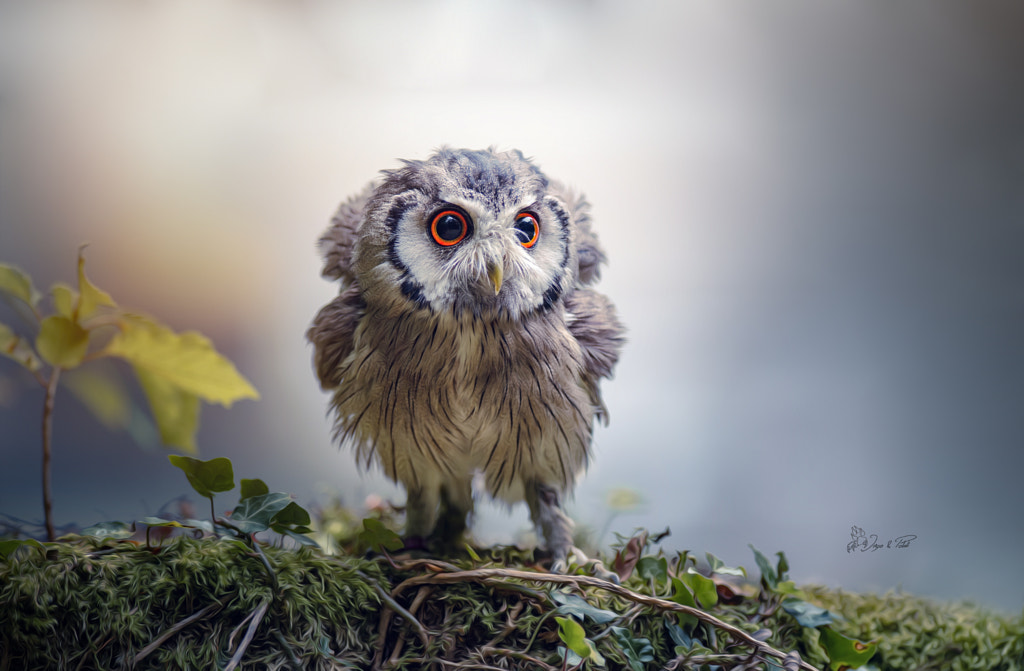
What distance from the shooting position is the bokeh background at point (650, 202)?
1.25m

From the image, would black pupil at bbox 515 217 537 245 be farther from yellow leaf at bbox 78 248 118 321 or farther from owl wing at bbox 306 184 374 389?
yellow leaf at bbox 78 248 118 321

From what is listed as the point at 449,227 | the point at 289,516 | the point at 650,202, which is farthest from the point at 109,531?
the point at 650,202

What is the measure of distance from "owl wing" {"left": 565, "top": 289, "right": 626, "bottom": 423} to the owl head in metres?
0.06

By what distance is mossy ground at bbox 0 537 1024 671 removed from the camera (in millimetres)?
679

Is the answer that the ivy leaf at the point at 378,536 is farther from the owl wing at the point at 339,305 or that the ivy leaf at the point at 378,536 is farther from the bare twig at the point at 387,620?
the owl wing at the point at 339,305

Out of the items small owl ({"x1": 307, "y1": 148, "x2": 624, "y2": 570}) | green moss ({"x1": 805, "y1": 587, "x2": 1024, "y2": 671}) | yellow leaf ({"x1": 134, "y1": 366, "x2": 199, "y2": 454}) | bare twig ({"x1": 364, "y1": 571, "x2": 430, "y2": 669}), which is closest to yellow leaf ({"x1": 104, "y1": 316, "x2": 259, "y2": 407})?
yellow leaf ({"x1": 134, "y1": 366, "x2": 199, "y2": 454})

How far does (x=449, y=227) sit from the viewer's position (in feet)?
2.60

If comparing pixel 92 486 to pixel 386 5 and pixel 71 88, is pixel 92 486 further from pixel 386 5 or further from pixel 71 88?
pixel 386 5

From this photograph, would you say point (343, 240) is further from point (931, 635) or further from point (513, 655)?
point (931, 635)

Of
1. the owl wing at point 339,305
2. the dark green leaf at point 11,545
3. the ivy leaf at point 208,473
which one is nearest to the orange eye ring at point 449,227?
the owl wing at point 339,305

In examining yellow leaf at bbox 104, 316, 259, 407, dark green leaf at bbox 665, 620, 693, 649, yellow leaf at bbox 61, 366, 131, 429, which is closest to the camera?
dark green leaf at bbox 665, 620, 693, 649

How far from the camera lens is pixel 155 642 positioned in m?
0.67

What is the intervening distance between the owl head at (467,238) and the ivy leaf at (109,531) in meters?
0.41

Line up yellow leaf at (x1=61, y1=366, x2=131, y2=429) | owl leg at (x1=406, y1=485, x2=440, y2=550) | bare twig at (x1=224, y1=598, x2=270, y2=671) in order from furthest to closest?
yellow leaf at (x1=61, y1=366, x2=131, y2=429), owl leg at (x1=406, y1=485, x2=440, y2=550), bare twig at (x1=224, y1=598, x2=270, y2=671)
